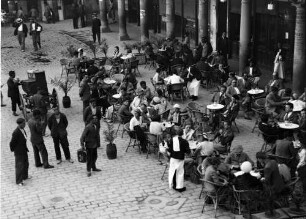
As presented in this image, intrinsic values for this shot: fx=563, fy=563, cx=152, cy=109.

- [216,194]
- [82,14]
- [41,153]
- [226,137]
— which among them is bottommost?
[216,194]

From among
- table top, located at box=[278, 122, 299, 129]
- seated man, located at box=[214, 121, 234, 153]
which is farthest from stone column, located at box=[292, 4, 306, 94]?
seated man, located at box=[214, 121, 234, 153]

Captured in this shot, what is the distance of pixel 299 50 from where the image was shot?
19.1 meters

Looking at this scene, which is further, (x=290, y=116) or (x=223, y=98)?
(x=223, y=98)

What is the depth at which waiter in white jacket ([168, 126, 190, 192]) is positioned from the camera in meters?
13.4

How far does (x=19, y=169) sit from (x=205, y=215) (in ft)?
16.9

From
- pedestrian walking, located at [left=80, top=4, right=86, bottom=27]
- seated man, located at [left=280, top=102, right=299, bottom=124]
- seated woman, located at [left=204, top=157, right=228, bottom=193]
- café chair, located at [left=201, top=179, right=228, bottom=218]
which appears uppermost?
pedestrian walking, located at [left=80, top=4, right=86, bottom=27]

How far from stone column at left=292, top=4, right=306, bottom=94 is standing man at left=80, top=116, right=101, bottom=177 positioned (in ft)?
26.2

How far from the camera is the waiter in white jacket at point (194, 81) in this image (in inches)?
826

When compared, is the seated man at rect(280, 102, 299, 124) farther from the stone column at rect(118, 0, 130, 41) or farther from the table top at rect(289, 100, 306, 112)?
the stone column at rect(118, 0, 130, 41)

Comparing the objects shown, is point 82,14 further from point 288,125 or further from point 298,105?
point 288,125

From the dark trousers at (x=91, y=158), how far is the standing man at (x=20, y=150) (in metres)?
1.59

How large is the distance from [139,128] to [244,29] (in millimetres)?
8539

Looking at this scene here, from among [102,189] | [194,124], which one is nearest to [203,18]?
[194,124]

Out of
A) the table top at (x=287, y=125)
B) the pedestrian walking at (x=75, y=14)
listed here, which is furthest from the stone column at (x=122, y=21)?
the table top at (x=287, y=125)
